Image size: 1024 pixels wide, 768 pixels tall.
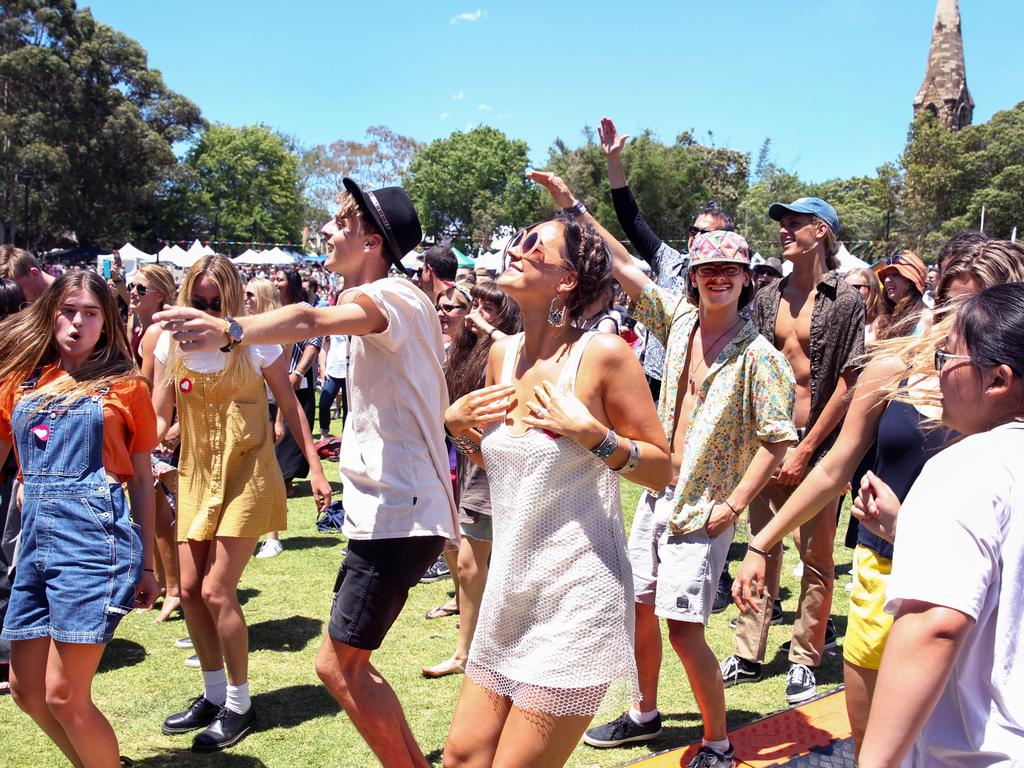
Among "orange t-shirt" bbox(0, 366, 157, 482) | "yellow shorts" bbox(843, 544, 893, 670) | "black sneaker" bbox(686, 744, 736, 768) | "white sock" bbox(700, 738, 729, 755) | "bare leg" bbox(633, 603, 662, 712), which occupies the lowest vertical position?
"black sneaker" bbox(686, 744, 736, 768)

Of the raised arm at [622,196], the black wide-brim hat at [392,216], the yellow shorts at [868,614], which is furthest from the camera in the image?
the raised arm at [622,196]

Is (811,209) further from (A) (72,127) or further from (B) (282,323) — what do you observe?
(A) (72,127)

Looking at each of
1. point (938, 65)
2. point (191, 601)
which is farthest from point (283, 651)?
point (938, 65)

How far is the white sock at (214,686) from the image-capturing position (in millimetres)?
4398

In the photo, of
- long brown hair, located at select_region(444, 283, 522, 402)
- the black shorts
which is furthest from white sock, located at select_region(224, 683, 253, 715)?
long brown hair, located at select_region(444, 283, 522, 402)

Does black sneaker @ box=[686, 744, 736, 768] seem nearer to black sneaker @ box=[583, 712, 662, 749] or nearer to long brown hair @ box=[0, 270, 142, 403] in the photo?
black sneaker @ box=[583, 712, 662, 749]

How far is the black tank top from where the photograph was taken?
8.91 feet

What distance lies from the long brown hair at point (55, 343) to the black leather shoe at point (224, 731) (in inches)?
69.8

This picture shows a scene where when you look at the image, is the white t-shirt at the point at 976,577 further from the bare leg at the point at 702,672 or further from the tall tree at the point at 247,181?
the tall tree at the point at 247,181

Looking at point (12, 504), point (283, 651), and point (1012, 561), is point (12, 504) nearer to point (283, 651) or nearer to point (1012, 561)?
point (283, 651)

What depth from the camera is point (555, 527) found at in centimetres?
267

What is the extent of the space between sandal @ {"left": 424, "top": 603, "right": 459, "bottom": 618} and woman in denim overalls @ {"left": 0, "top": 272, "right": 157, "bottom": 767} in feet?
9.17

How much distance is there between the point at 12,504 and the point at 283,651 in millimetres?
1742

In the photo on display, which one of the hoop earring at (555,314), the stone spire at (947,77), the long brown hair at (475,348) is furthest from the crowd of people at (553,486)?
the stone spire at (947,77)
